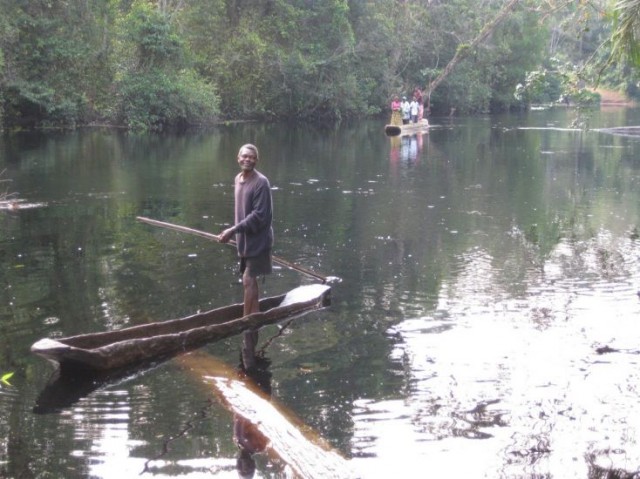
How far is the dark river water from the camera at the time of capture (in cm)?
666

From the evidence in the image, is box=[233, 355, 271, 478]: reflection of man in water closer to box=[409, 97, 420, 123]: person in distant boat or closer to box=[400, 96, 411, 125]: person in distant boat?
box=[400, 96, 411, 125]: person in distant boat

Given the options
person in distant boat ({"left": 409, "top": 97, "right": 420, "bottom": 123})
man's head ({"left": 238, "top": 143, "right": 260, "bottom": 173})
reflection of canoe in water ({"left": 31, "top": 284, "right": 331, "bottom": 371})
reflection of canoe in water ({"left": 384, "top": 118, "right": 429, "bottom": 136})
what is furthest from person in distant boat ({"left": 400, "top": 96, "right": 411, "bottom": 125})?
man's head ({"left": 238, "top": 143, "right": 260, "bottom": 173})

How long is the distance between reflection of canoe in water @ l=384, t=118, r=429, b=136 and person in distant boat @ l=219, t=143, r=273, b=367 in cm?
3068

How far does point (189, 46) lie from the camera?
50125mm

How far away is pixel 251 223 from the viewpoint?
9.20 metres

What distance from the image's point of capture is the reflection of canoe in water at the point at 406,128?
39.9 m

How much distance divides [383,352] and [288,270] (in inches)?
165

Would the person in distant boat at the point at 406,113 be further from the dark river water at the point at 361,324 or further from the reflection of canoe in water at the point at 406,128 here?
the dark river water at the point at 361,324

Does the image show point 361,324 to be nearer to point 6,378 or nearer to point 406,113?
point 6,378

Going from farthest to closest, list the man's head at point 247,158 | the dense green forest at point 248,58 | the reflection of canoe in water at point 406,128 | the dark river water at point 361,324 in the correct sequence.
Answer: the dense green forest at point 248,58 < the reflection of canoe in water at point 406,128 < the man's head at point 247,158 < the dark river water at point 361,324

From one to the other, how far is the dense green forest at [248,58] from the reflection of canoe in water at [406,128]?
250 inches

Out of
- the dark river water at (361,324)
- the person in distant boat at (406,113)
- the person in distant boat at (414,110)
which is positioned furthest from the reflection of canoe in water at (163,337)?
the person in distant boat at (414,110)

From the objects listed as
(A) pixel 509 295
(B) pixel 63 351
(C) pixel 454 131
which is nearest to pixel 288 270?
(A) pixel 509 295

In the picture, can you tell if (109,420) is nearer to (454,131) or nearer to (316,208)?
(316,208)
